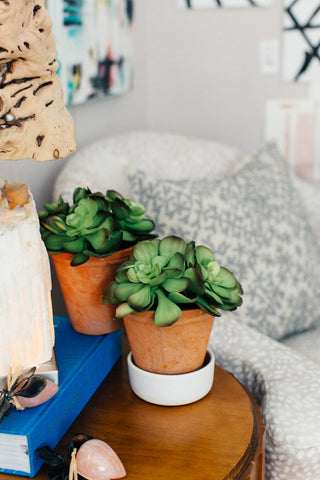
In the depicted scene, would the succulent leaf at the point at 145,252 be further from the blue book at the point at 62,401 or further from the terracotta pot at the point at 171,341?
the blue book at the point at 62,401

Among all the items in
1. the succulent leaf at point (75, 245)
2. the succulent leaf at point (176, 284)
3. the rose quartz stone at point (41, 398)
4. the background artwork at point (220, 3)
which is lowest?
the rose quartz stone at point (41, 398)

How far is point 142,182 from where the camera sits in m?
1.12

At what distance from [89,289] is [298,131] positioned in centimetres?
121

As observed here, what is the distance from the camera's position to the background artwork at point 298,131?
1.76 metres

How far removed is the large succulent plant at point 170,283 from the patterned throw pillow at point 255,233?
1.17ft

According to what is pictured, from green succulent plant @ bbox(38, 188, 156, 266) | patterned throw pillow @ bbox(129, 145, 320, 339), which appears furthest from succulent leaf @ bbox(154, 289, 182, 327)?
patterned throw pillow @ bbox(129, 145, 320, 339)

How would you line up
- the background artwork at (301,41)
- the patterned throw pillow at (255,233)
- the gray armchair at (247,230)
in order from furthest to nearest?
the background artwork at (301,41) < the patterned throw pillow at (255,233) < the gray armchair at (247,230)

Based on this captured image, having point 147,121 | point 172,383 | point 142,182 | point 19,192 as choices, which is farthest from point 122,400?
point 147,121

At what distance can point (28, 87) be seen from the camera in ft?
1.98

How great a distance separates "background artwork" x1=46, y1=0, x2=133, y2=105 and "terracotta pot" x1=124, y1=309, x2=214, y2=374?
671 mm

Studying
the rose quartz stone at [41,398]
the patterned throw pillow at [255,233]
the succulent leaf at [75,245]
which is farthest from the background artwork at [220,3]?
the rose quartz stone at [41,398]

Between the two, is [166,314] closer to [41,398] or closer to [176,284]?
[176,284]

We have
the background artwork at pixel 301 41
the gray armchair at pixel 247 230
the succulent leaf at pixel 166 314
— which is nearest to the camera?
the succulent leaf at pixel 166 314

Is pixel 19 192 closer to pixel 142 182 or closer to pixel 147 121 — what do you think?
pixel 142 182
